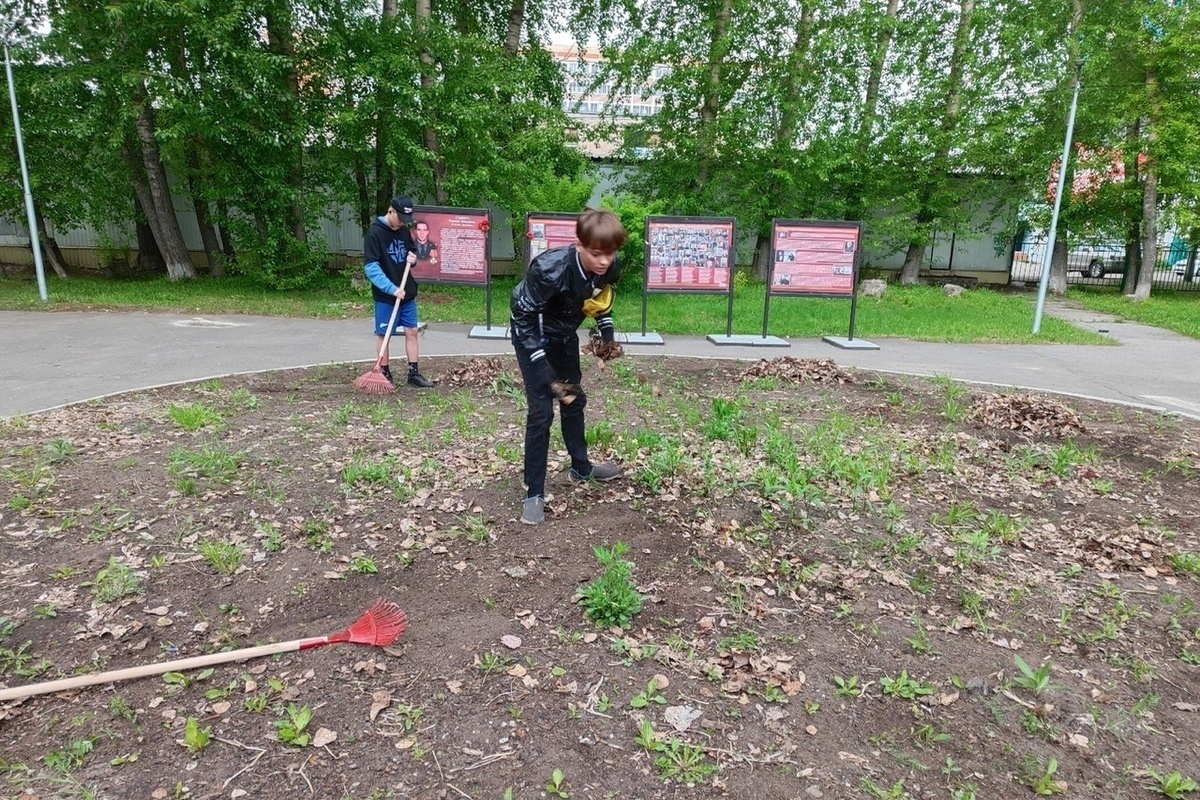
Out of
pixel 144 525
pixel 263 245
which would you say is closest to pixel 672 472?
pixel 144 525

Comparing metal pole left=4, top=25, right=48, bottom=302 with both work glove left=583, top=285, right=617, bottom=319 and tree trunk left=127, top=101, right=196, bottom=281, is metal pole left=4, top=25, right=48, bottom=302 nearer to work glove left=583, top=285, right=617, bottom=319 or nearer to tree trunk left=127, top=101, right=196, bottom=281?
tree trunk left=127, top=101, right=196, bottom=281

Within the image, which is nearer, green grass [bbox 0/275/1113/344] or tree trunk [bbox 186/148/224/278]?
green grass [bbox 0/275/1113/344]

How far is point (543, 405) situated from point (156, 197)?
16644mm

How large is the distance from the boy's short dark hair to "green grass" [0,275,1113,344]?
8.16 metres

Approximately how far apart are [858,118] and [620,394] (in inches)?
613

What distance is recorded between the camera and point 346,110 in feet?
46.7

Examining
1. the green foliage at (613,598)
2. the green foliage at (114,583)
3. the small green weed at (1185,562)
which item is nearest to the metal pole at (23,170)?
the green foliage at (114,583)

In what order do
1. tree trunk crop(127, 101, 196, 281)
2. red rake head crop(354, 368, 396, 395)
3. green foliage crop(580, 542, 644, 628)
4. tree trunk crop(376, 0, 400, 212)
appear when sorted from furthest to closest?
tree trunk crop(127, 101, 196, 281) → tree trunk crop(376, 0, 400, 212) → red rake head crop(354, 368, 396, 395) → green foliage crop(580, 542, 644, 628)

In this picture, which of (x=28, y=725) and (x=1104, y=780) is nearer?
(x=1104, y=780)

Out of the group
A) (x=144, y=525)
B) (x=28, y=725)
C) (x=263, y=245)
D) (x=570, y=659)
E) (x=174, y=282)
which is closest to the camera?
(x=28, y=725)

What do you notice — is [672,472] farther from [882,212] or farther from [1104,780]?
[882,212]

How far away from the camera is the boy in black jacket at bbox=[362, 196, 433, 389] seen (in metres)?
6.91

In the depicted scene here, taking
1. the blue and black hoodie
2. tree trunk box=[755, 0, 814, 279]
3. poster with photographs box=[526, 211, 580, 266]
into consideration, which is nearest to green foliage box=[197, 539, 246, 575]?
the blue and black hoodie

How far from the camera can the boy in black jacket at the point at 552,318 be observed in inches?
145
